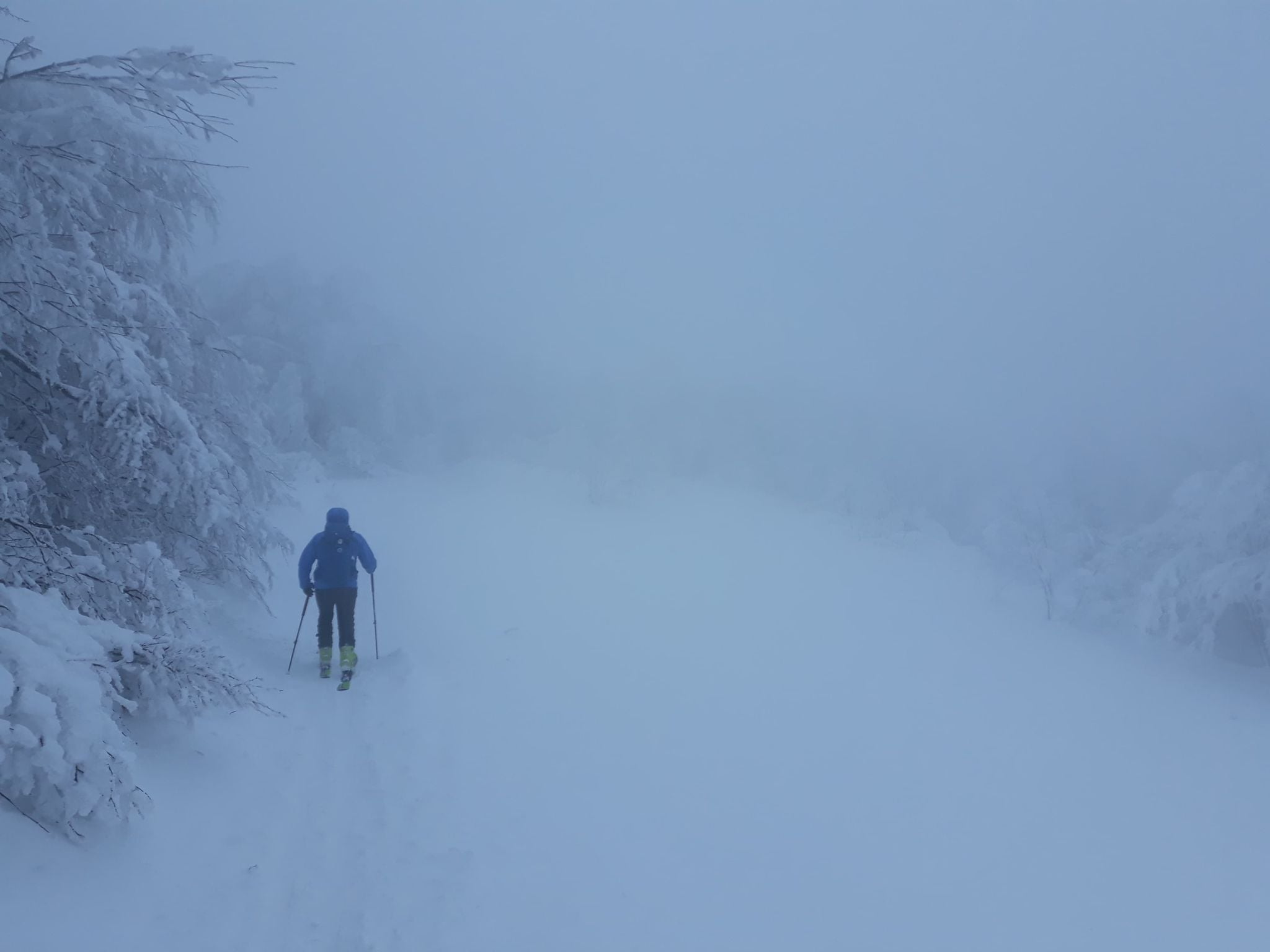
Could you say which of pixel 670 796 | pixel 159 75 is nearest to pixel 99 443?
pixel 159 75

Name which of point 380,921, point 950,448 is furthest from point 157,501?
A: point 950,448

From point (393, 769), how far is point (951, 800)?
5.05 m

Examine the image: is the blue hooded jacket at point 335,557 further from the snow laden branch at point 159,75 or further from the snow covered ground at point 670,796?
the snow laden branch at point 159,75

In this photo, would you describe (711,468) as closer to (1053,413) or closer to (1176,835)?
(1176,835)

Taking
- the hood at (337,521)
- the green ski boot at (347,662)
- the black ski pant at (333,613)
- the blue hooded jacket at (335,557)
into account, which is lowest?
the green ski boot at (347,662)

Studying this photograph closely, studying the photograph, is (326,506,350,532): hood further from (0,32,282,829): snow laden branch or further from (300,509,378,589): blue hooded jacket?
(0,32,282,829): snow laden branch

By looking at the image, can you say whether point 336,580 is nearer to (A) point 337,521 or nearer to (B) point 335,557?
(B) point 335,557

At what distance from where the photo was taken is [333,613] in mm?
7000

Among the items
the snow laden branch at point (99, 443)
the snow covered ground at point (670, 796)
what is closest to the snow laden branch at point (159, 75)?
the snow laden branch at point (99, 443)

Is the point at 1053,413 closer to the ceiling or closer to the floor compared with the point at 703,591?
closer to the ceiling

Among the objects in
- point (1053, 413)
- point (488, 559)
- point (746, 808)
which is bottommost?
point (488, 559)

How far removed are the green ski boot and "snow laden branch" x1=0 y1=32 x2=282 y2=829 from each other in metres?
1.28

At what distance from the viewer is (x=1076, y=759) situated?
7.72 meters

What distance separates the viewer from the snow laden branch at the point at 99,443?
3018mm
